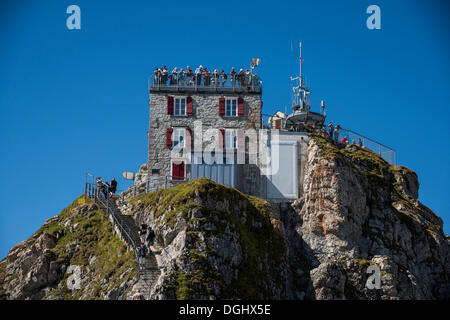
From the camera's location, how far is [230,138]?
258 feet

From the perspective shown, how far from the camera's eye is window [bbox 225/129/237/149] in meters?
78.3

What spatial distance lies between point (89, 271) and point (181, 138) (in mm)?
16260

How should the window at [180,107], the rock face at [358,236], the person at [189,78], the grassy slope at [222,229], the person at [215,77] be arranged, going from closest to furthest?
the grassy slope at [222,229], the rock face at [358,236], the window at [180,107], the person at [189,78], the person at [215,77]

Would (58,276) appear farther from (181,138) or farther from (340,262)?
(340,262)

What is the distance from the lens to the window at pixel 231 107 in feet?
262

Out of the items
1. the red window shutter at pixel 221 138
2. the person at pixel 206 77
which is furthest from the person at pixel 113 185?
the person at pixel 206 77

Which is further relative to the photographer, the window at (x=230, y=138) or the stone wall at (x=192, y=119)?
the window at (x=230, y=138)

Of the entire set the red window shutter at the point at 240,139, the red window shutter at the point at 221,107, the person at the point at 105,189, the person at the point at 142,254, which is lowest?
the person at the point at 142,254

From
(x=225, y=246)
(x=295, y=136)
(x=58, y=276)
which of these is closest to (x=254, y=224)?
(x=225, y=246)

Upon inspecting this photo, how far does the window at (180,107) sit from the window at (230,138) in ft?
15.2

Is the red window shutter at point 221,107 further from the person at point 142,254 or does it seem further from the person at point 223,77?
the person at point 142,254

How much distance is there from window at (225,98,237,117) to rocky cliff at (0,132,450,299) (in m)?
7.95

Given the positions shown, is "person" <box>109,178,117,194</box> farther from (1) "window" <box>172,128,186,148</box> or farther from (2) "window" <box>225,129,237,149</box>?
(2) "window" <box>225,129,237,149</box>
